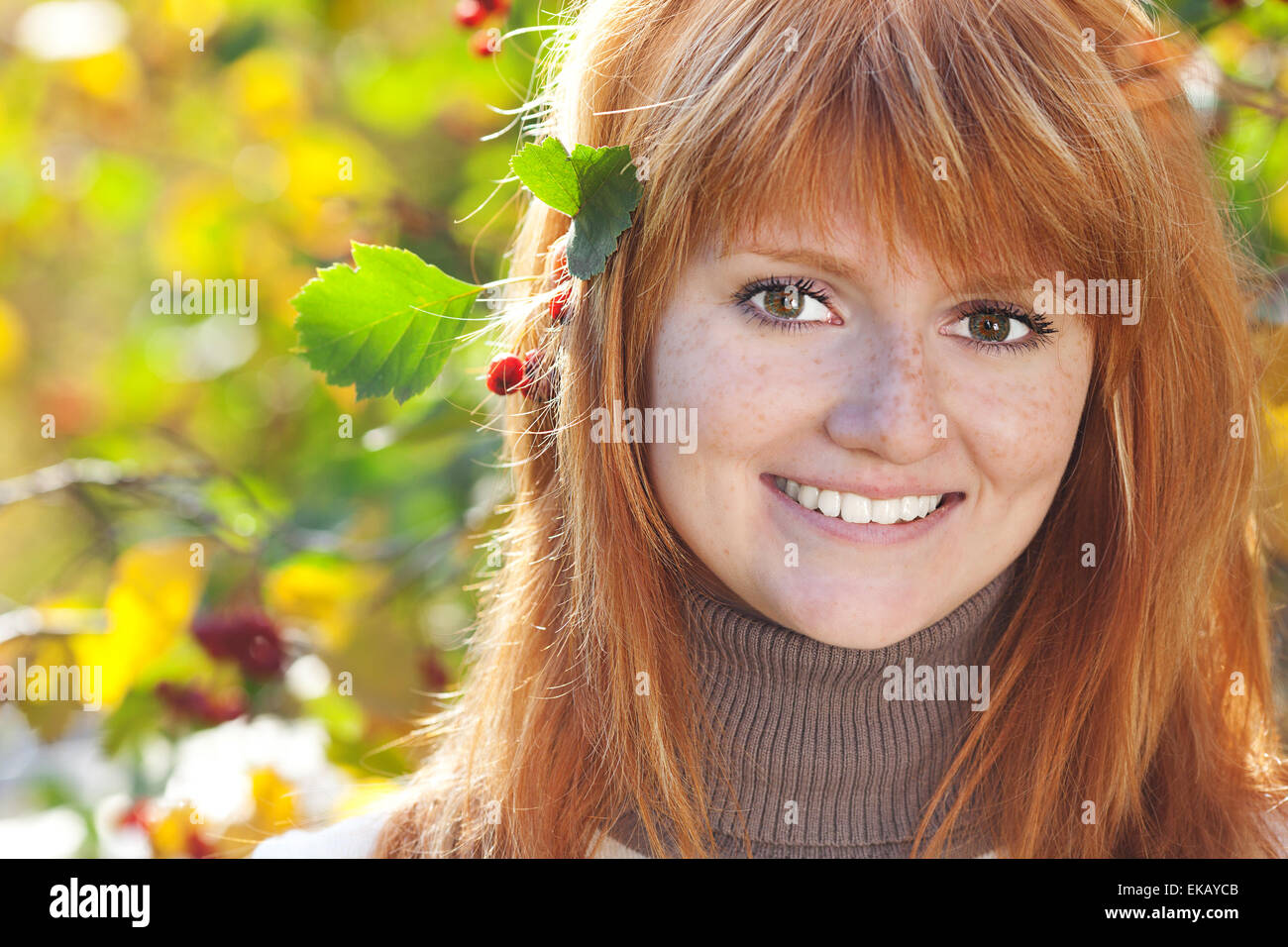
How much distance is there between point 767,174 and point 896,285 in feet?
0.41

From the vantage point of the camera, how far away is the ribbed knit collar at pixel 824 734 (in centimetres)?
96

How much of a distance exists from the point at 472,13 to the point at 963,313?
2.12 feet

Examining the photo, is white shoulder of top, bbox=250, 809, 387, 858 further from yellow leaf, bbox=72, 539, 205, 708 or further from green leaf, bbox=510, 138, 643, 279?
green leaf, bbox=510, 138, 643, 279

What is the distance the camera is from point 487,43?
1091 mm

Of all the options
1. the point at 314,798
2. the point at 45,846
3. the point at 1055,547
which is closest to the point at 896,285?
the point at 1055,547

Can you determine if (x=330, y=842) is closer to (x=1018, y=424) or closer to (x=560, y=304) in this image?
(x=560, y=304)

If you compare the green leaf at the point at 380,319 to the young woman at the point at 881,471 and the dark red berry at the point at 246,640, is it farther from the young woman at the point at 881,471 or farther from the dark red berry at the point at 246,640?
the dark red berry at the point at 246,640

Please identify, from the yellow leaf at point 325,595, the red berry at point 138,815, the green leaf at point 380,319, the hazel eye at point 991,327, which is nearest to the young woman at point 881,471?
the hazel eye at point 991,327

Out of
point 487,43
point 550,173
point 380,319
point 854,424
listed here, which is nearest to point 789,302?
point 854,424

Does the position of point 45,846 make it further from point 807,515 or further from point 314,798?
point 807,515

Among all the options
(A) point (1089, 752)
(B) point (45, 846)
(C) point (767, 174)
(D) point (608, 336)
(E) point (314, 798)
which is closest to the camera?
(C) point (767, 174)

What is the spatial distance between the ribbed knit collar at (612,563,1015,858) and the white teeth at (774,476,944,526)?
4.7 inches

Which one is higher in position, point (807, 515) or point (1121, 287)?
point (1121, 287)
